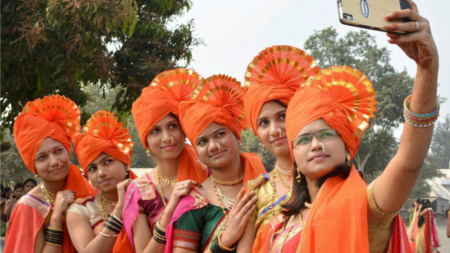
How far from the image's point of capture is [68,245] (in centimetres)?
444

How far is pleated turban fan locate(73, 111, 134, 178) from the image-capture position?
14.4 feet

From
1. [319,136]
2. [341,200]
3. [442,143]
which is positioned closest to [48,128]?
[319,136]

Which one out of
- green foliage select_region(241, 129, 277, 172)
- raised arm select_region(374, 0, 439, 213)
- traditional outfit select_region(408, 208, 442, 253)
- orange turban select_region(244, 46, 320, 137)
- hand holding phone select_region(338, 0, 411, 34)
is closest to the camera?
hand holding phone select_region(338, 0, 411, 34)

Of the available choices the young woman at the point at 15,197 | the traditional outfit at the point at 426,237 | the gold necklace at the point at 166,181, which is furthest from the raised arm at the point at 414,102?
the young woman at the point at 15,197

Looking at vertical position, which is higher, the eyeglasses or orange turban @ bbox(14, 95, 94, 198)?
orange turban @ bbox(14, 95, 94, 198)

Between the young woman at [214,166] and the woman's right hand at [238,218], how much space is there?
0.9 inches

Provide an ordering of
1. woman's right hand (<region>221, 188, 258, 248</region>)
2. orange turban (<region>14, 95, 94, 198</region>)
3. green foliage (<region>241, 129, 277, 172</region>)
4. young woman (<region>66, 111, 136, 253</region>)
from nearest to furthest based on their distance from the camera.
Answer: woman's right hand (<region>221, 188, 258, 248</region>) → young woman (<region>66, 111, 136, 253</region>) → orange turban (<region>14, 95, 94, 198</region>) → green foliage (<region>241, 129, 277, 172</region>)

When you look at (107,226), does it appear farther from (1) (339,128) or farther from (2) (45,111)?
(1) (339,128)

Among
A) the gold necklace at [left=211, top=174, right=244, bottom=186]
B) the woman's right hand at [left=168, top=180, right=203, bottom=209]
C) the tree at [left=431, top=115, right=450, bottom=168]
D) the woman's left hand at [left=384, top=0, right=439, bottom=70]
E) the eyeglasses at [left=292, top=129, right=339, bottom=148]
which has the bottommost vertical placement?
the woman's right hand at [left=168, top=180, right=203, bottom=209]

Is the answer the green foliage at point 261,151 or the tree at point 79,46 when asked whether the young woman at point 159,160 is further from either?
the green foliage at point 261,151

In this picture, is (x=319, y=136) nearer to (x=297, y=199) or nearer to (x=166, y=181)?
(x=297, y=199)

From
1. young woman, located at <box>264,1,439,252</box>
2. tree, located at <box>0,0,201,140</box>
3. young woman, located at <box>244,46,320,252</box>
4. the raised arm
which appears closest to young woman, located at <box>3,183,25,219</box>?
tree, located at <box>0,0,201,140</box>

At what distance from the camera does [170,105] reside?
381 cm

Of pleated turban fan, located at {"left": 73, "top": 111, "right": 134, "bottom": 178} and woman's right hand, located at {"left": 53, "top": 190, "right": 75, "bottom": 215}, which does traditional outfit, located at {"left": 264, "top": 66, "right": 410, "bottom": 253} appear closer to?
pleated turban fan, located at {"left": 73, "top": 111, "right": 134, "bottom": 178}
